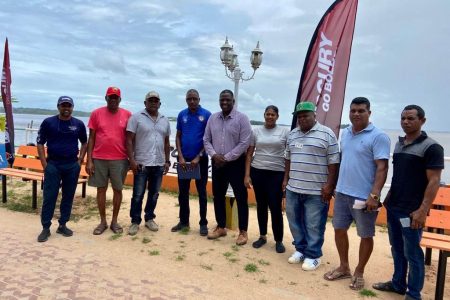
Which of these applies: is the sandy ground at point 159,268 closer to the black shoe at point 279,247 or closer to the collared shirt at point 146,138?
the black shoe at point 279,247

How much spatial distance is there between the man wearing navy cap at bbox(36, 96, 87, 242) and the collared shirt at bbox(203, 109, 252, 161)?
68.8 inches

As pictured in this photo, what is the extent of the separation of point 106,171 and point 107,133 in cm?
51

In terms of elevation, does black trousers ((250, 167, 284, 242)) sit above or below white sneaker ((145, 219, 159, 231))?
above

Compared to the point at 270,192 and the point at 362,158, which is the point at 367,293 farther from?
the point at 270,192

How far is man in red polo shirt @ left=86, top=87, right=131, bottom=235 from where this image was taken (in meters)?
4.75

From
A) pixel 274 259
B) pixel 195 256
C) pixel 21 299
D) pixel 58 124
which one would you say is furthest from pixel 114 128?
pixel 274 259

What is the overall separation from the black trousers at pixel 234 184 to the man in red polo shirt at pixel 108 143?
4.09 ft

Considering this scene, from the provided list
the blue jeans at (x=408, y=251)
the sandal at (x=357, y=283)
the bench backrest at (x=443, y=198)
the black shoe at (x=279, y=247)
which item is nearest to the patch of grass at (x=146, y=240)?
the black shoe at (x=279, y=247)

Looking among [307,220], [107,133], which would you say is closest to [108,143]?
[107,133]

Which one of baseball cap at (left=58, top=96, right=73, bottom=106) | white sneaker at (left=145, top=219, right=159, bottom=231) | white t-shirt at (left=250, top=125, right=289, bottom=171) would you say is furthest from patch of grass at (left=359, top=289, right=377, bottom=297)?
baseball cap at (left=58, top=96, right=73, bottom=106)

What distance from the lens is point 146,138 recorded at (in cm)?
489

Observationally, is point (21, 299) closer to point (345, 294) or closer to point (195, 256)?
point (195, 256)

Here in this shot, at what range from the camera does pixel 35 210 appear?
6168mm

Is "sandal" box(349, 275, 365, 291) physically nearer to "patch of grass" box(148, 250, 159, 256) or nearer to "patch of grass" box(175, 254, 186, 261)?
"patch of grass" box(175, 254, 186, 261)
